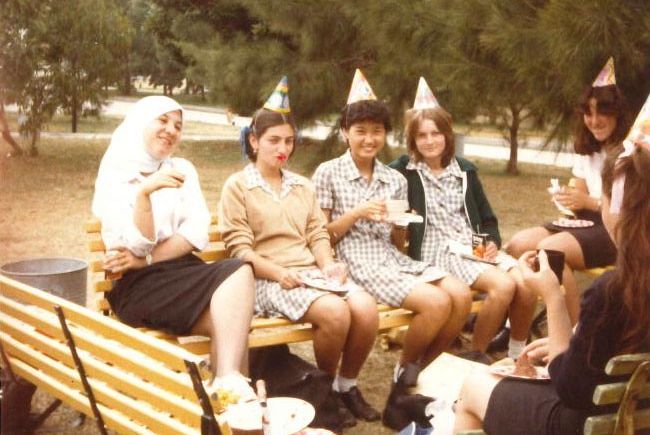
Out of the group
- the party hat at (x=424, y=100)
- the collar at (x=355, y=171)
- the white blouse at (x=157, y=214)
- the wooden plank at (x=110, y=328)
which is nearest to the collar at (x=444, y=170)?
the collar at (x=355, y=171)

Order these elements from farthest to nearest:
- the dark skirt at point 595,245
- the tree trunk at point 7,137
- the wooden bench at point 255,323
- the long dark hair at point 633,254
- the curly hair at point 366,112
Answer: the tree trunk at point 7,137 → the dark skirt at point 595,245 → the curly hair at point 366,112 → the wooden bench at point 255,323 → the long dark hair at point 633,254

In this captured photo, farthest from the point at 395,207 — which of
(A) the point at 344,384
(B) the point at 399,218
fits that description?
(A) the point at 344,384

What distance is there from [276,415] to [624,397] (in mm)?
1287

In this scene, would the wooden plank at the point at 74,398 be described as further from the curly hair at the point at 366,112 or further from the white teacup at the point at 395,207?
the curly hair at the point at 366,112

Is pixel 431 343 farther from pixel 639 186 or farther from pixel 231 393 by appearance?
pixel 639 186

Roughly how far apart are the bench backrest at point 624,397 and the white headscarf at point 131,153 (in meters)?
2.43

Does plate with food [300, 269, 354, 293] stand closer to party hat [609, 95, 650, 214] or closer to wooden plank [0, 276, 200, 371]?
wooden plank [0, 276, 200, 371]

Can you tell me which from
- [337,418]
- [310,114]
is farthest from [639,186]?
[310,114]

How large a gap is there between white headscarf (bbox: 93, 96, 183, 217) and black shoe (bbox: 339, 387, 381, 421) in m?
1.49

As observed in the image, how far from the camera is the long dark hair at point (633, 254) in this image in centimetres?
230

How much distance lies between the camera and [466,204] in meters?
4.77

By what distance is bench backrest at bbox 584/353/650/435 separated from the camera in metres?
2.36

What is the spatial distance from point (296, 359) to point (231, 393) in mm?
1064

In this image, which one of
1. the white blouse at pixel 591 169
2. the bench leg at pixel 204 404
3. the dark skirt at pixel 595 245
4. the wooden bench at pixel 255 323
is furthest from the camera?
the white blouse at pixel 591 169
